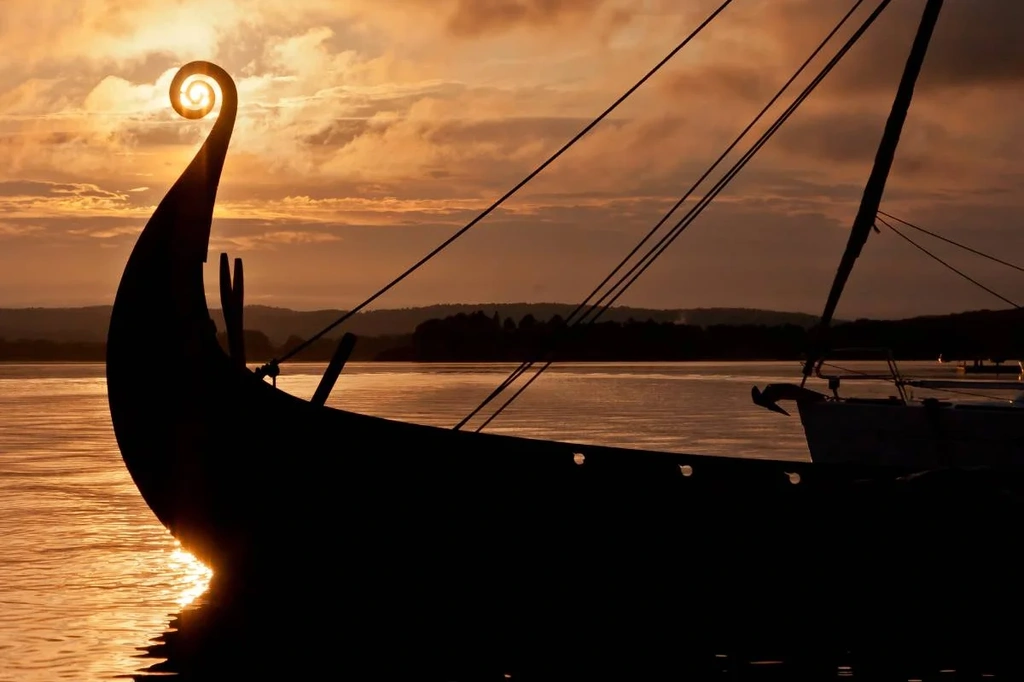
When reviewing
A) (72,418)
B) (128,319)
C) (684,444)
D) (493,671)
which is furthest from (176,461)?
(72,418)

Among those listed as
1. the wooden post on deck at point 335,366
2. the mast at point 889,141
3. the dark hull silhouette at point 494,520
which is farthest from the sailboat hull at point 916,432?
the wooden post on deck at point 335,366

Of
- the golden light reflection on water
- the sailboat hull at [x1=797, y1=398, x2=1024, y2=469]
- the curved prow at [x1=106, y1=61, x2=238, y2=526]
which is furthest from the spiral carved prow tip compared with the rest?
the sailboat hull at [x1=797, y1=398, x2=1024, y2=469]

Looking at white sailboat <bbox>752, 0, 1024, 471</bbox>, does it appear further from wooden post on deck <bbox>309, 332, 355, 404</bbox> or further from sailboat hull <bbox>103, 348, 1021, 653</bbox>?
wooden post on deck <bbox>309, 332, 355, 404</bbox>

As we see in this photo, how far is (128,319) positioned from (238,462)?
2.08 metres

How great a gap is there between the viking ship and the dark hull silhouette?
0.02 metres

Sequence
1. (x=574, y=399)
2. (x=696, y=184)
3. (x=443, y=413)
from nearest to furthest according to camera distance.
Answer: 1. (x=696, y=184)
2. (x=443, y=413)
3. (x=574, y=399)

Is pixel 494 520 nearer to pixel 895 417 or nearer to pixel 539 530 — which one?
pixel 539 530

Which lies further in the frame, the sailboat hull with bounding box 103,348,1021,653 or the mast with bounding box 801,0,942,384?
the mast with bounding box 801,0,942,384

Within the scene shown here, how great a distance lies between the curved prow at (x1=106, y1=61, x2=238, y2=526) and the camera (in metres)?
14.3

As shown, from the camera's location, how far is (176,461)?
1462cm

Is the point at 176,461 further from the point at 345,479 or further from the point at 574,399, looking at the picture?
the point at 574,399

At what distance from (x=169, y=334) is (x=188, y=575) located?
551 centimetres

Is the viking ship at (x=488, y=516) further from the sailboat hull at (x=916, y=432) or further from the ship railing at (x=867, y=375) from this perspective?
the sailboat hull at (x=916, y=432)

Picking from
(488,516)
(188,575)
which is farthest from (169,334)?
(188,575)
